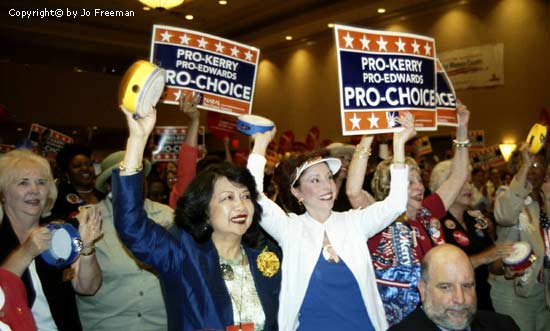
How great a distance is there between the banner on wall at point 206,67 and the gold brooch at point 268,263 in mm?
1415

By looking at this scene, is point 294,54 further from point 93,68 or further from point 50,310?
point 50,310

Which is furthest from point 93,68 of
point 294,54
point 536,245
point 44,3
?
point 536,245

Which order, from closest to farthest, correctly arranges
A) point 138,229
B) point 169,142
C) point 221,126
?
1. point 138,229
2. point 169,142
3. point 221,126

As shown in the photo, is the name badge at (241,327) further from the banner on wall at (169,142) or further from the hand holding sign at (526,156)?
the banner on wall at (169,142)

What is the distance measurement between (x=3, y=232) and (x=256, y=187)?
119 cm

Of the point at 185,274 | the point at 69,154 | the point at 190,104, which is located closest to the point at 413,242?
the point at 185,274

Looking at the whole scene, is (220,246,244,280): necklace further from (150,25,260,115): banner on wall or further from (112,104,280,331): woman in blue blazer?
(150,25,260,115): banner on wall

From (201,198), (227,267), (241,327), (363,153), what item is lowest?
(241,327)

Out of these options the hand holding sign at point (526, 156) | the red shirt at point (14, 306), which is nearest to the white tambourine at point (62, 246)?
the red shirt at point (14, 306)

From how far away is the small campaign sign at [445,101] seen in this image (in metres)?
4.20

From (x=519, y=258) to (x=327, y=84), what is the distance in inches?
532

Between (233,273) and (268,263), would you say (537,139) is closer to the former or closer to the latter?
(268,263)

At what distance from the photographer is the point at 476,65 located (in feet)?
43.6

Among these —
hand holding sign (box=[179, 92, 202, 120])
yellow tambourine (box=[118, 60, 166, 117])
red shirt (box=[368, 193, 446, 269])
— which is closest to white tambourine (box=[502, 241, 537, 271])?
red shirt (box=[368, 193, 446, 269])
